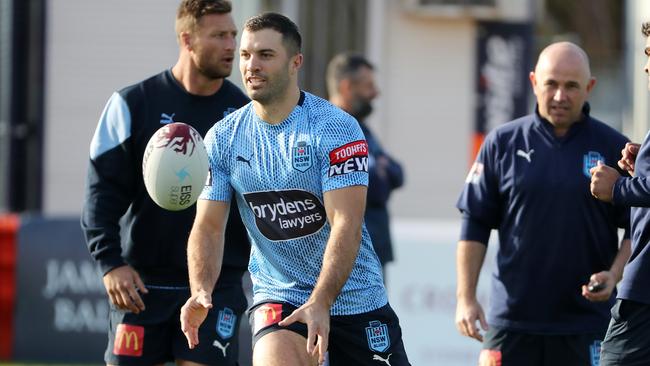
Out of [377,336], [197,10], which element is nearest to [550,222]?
[377,336]

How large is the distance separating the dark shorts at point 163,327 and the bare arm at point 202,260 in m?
0.84

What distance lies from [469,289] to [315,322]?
5.67 ft

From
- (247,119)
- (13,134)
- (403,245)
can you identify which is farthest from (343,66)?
(13,134)

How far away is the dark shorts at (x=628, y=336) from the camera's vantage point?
18.2 feet

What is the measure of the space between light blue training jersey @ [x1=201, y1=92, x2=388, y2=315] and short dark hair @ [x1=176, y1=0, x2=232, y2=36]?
1.01 m

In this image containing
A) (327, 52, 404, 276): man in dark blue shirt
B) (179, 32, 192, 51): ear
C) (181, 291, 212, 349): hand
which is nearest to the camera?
(181, 291, 212, 349): hand

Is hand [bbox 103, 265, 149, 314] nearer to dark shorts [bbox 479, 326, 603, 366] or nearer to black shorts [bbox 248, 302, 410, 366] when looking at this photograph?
black shorts [bbox 248, 302, 410, 366]

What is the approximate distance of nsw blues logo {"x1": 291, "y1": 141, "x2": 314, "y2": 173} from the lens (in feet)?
18.4

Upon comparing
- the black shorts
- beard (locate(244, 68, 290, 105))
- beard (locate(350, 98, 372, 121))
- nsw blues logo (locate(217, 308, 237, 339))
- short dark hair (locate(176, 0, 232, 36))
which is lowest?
nsw blues logo (locate(217, 308, 237, 339))

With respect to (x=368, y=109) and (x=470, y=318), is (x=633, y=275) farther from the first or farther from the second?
(x=368, y=109)

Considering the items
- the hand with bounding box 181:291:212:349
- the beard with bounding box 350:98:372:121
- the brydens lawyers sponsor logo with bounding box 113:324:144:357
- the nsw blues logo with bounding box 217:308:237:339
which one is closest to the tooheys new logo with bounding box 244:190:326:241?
the hand with bounding box 181:291:212:349

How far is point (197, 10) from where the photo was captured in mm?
6742

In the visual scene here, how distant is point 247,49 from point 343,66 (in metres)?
3.63

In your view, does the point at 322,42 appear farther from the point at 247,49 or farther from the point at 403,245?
the point at 247,49
